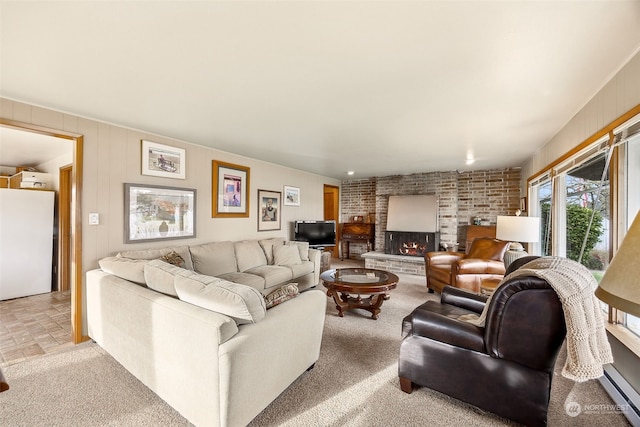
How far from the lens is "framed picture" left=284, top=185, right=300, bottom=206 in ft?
18.0

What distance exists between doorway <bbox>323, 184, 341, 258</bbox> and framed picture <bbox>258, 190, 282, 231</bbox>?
227 centimetres

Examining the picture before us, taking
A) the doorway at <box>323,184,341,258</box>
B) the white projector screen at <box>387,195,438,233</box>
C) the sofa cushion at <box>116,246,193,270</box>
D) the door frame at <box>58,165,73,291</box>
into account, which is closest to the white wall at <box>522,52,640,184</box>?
the white projector screen at <box>387,195,438,233</box>

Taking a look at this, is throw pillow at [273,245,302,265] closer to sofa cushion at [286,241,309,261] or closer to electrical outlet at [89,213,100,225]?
sofa cushion at [286,241,309,261]

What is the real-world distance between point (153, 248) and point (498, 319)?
354 cm

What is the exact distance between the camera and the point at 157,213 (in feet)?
10.8

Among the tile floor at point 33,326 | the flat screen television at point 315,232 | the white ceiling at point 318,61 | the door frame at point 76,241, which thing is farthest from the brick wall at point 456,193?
the tile floor at point 33,326

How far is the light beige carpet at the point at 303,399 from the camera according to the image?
5.28ft

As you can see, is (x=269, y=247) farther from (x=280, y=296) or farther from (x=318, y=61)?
(x=318, y=61)

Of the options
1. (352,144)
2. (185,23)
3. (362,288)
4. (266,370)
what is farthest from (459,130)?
(266,370)

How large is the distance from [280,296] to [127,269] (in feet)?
4.40

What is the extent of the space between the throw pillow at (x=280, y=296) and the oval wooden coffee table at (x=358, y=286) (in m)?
1.21

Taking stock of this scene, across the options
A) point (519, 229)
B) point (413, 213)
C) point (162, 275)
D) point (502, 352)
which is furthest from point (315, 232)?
point (502, 352)

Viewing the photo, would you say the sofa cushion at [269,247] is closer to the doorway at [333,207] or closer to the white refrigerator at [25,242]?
the doorway at [333,207]

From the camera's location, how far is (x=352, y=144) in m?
3.72
